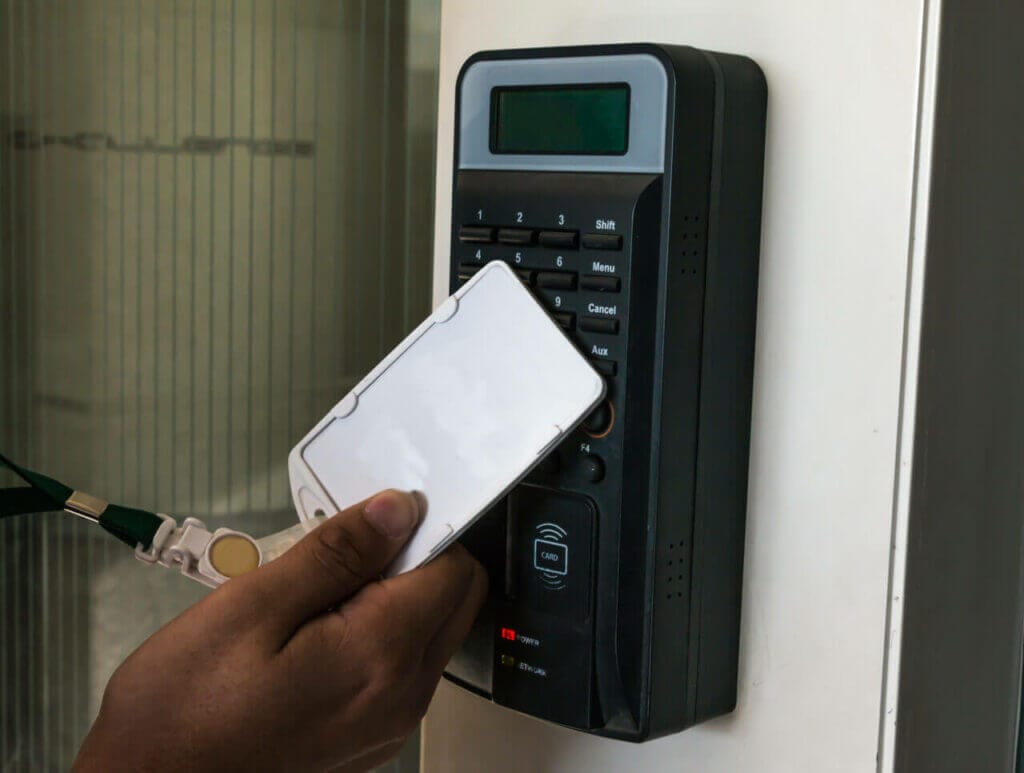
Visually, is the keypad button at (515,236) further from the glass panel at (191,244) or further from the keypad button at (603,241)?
the glass panel at (191,244)

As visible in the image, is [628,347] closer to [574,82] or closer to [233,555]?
[574,82]

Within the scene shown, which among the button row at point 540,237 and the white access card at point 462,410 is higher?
the button row at point 540,237

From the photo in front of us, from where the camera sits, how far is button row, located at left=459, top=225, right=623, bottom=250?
1.81 feet

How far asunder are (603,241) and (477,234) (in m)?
0.08

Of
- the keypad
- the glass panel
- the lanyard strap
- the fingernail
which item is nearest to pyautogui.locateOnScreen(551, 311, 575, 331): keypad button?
the keypad

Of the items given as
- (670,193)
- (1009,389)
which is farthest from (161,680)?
(1009,389)

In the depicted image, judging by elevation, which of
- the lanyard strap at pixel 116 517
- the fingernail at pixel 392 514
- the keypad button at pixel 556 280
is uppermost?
the keypad button at pixel 556 280

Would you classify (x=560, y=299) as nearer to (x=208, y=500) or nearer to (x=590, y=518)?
(x=590, y=518)

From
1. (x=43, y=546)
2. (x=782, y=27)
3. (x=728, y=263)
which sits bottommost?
(x=43, y=546)

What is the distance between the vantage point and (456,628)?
0.60 meters

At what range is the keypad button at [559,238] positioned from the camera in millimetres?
562

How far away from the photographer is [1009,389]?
602 millimetres

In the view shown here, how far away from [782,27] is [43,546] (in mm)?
654

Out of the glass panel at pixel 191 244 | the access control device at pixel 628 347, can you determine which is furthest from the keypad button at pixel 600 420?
the glass panel at pixel 191 244
